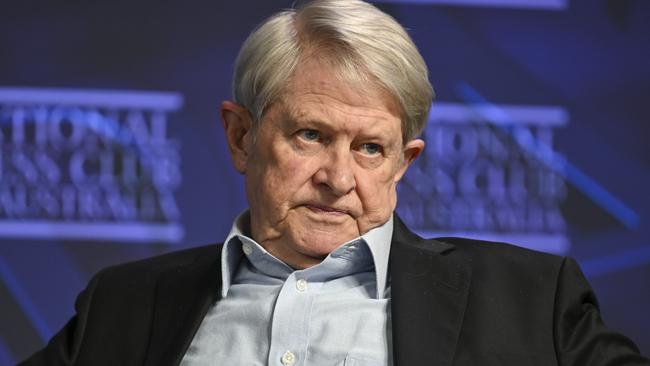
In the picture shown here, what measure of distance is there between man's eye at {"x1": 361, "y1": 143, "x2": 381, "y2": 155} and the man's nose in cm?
3

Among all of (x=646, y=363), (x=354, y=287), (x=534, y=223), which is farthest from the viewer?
(x=534, y=223)

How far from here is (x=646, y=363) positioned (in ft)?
6.57

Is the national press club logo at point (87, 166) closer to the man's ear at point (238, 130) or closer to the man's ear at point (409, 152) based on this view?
the man's ear at point (238, 130)

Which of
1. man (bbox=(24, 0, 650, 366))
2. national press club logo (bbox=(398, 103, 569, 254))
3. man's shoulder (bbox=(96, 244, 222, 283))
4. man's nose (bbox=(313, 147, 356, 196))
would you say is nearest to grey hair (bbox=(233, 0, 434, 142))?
man (bbox=(24, 0, 650, 366))

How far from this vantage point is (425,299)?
211 cm

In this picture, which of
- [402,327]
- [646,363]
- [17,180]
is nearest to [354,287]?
[402,327]

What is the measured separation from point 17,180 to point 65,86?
275mm

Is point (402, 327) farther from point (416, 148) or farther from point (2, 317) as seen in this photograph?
point (2, 317)

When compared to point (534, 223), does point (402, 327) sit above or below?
above

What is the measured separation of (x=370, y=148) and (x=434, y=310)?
309 millimetres

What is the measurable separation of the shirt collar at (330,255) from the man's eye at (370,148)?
5.7 inches

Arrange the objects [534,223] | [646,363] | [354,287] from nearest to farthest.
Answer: [646,363]
[354,287]
[534,223]

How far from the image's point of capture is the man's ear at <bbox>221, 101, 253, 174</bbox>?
2.25m

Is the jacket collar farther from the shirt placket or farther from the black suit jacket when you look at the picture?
the shirt placket
